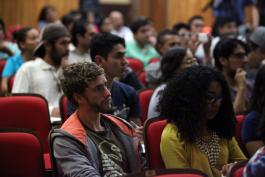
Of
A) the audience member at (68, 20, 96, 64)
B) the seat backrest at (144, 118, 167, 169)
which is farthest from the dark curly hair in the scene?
the audience member at (68, 20, 96, 64)

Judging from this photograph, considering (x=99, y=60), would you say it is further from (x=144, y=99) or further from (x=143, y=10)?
(x=143, y=10)

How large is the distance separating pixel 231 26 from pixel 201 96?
18.6 feet

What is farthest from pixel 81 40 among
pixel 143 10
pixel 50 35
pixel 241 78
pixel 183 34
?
pixel 143 10

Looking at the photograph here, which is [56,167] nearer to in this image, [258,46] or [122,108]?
[122,108]

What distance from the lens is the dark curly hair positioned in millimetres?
2875

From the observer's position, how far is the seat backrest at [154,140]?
303 centimetres

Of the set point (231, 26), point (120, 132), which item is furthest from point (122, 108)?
point (231, 26)

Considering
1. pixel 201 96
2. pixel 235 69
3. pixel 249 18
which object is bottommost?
pixel 249 18

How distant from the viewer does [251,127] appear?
11.2ft

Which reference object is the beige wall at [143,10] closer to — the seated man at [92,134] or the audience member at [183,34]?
the audience member at [183,34]

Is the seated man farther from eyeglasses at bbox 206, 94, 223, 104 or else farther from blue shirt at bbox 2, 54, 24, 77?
blue shirt at bbox 2, 54, 24, 77

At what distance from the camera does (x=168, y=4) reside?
38.4 ft

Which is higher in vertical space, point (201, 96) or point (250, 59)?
point (201, 96)

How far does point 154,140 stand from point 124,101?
35.4 inches
